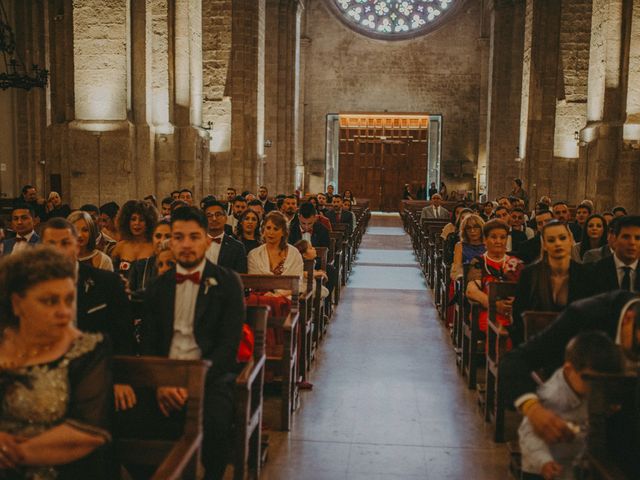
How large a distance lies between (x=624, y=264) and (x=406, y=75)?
3010 cm

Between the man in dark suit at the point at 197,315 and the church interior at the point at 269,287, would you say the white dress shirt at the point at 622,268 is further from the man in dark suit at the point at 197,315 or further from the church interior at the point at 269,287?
the man in dark suit at the point at 197,315

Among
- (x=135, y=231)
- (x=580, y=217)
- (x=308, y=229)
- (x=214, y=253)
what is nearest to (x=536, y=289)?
(x=214, y=253)

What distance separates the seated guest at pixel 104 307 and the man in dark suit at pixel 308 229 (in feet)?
17.5

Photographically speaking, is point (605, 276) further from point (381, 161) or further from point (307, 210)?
point (381, 161)

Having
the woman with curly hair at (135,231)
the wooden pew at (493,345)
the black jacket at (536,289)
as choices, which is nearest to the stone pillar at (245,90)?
the woman with curly hair at (135,231)

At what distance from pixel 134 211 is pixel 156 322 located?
281 centimetres

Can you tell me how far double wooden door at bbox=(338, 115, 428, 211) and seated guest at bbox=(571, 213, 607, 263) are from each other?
87.9ft

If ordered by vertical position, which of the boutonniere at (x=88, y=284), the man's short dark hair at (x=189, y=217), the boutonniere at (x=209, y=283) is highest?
the man's short dark hair at (x=189, y=217)

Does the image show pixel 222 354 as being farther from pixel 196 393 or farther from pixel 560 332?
pixel 560 332

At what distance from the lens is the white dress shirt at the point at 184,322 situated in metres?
3.92

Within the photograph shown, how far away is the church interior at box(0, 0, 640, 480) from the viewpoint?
2.92m

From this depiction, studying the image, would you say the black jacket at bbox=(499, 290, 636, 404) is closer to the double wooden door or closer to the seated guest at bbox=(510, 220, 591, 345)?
the seated guest at bbox=(510, 220, 591, 345)

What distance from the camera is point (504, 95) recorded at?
25.5m

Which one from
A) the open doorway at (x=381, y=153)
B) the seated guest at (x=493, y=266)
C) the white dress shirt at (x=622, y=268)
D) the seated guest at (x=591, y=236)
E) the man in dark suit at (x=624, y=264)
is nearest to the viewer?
the man in dark suit at (x=624, y=264)
